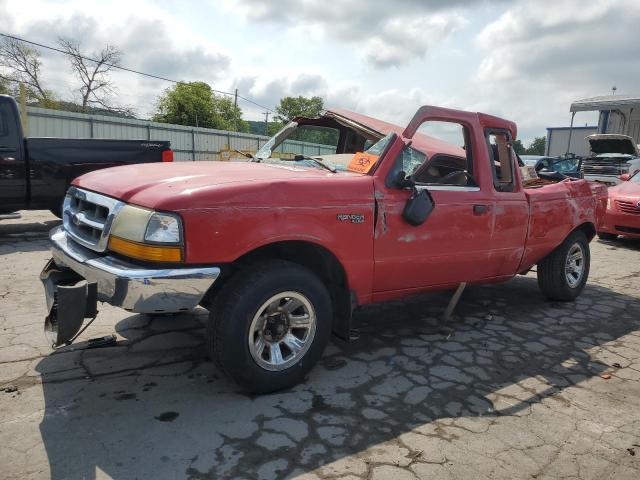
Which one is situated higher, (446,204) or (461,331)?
(446,204)

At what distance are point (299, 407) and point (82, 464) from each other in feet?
3.86

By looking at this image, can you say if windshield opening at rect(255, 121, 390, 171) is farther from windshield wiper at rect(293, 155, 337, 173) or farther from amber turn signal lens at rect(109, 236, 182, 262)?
amber turn signal lens at rect(109, 236, 182, 262)

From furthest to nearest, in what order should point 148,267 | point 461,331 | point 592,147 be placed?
1. point 592,147
2. point 461,331
3. point 148,267

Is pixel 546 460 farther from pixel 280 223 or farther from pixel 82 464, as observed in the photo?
pixel 82 464

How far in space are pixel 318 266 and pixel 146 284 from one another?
1.20 meters

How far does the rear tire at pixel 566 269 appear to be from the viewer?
17.1 feet

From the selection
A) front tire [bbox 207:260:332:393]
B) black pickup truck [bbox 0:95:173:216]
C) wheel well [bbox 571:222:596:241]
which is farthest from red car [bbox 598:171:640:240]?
black pickup truck [bbox 0:95:173:216]

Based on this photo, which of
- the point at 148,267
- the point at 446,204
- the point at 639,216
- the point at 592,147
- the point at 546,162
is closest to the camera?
the point at 148,267

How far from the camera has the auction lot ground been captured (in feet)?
7.95

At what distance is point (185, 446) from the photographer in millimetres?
2496

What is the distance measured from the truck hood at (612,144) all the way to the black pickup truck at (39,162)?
55.9ft

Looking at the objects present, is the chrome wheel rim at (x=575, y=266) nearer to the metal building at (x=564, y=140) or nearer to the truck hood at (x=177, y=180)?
the truck hood at (x=177, y=180)

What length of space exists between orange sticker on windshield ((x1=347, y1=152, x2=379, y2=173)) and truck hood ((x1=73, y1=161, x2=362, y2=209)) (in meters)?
0.07

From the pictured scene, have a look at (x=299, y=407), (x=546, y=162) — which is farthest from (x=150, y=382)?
(x=546, y=162)
